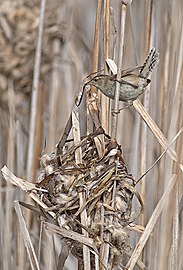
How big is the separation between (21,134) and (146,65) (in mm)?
908

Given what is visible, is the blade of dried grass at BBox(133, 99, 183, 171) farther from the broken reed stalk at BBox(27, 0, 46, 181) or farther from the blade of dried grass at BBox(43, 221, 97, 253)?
the broken reed stalk at BBox(27, 0, 46, 181)

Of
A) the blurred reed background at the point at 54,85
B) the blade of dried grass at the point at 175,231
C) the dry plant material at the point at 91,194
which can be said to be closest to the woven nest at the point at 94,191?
the dry plant material at the point at 91,194

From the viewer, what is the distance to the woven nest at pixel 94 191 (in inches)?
26.3

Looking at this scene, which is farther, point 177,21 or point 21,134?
point 21,134

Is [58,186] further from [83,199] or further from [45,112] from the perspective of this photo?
[45,112]

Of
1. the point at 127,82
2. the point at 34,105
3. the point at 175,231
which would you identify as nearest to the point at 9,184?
the point at 34,105

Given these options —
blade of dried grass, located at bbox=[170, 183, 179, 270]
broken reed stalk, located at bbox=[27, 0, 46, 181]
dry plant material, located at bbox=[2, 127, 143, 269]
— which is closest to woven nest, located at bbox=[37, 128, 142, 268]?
dry plant material, located at bbox=[2, 127, 143, 269]

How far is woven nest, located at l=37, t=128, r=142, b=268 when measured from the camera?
2.19 feet

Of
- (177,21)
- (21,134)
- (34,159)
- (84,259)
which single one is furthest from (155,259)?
(21,134)

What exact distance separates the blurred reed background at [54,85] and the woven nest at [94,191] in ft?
1.04

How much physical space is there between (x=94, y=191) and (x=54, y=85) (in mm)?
739

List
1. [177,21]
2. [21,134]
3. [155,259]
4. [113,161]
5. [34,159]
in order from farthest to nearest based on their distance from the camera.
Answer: [21,134]
[34,159]
[177,21]
[155,259]
[113,161]

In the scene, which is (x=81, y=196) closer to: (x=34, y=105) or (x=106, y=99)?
(x=106, y=99)

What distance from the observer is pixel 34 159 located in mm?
1420
